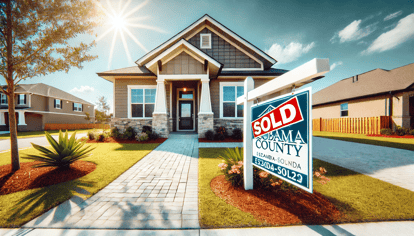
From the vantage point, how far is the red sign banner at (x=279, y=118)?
2000mm

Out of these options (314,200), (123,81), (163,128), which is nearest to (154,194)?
(314,200)

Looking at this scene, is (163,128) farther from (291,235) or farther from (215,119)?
(291,235)

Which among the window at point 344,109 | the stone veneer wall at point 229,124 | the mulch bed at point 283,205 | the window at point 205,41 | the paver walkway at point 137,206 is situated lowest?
the paver walkway at point 137,206

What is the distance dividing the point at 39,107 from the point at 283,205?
1353 inches

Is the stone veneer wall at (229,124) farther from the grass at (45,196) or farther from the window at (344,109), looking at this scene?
the window at (344,109)

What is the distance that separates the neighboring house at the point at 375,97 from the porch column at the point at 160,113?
18.6 m

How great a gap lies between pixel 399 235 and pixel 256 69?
11.2 metres

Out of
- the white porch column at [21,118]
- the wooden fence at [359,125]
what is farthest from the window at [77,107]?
the wooden fence at [359,125]

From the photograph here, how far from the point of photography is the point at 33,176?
12.2ft

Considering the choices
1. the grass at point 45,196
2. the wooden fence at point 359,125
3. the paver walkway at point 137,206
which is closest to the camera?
the paver walkway at point 137,206

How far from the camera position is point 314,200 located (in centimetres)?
265

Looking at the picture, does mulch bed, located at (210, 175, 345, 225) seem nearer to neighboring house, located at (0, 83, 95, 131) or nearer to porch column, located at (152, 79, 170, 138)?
porch column, located at (152, 79, 170, 138)

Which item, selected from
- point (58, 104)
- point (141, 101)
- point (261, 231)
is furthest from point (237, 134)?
point (58, 104)

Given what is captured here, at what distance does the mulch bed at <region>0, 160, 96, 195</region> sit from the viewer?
330 cm
